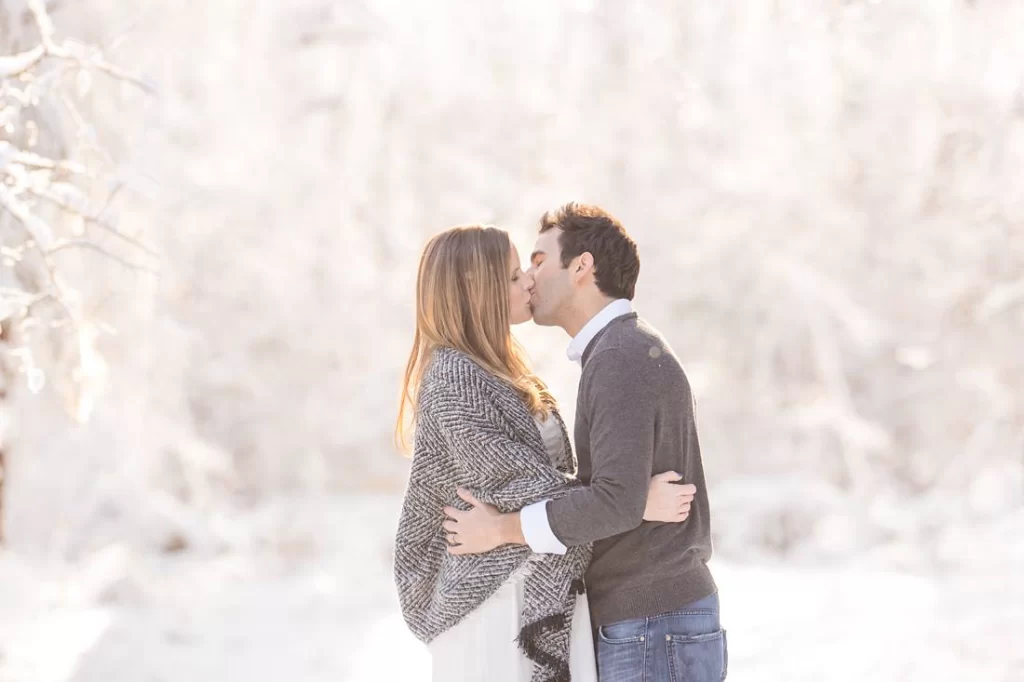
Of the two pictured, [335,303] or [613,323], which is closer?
[613,323]

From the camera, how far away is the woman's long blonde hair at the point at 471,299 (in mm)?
2100

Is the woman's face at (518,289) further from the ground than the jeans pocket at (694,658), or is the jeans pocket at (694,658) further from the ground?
the woman's face at (518,289)

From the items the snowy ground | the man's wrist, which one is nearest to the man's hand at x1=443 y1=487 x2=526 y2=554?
the man's wrist

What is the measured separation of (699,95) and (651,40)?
667 mm

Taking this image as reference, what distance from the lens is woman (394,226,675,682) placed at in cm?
199

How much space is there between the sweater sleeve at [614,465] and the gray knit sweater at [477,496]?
75mm

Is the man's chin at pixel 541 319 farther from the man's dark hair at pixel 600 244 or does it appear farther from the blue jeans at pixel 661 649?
the blue jeans at pixel 661 649

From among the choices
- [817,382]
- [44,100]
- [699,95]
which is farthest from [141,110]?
[817,382]

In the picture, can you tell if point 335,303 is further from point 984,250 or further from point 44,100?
→ point 984,250

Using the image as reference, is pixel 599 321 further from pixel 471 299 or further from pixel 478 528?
pixel 478 528

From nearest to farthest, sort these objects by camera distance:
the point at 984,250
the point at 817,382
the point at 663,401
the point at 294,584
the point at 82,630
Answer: the point at 663,401 < the point at 82,630 < the point at 294,584 < the point at 984,250 < the point at 817,382

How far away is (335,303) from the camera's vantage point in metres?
9.16

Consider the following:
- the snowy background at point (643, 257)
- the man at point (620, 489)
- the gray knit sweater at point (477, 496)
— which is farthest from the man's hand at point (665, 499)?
the snowy background at point (643, 257)

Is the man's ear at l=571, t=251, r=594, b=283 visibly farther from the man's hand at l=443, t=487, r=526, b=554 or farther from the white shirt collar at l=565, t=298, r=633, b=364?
the man's hand at l=443, t=487, r=526, b=554
